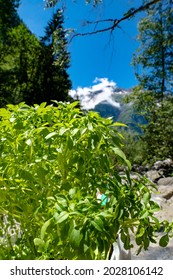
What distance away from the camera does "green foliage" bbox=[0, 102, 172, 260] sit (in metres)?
0.99

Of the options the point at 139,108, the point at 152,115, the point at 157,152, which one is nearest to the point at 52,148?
the point at 157,152

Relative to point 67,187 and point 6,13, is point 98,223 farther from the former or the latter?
point 6,13

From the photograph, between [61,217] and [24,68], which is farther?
[24,68]

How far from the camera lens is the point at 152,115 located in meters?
13.9

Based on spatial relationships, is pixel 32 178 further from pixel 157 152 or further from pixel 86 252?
pixel 157 152

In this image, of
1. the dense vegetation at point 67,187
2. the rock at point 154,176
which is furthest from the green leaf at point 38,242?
the rock at point 154,176

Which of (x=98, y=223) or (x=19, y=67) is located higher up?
(x=19, y=67)

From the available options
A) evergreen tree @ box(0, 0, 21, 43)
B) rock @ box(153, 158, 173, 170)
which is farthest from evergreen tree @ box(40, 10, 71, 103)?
rock @ box(153, 158, 173, 170)

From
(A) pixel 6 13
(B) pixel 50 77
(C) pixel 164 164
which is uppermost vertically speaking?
(A) pixel 6 13

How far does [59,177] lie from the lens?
45.3 inches

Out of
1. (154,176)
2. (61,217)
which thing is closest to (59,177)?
(61,217)

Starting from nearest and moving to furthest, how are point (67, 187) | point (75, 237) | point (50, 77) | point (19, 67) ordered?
point (75, 237)
point (67, 187)
point (19, 67)
point (50, 77)

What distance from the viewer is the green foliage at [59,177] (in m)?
0.99
